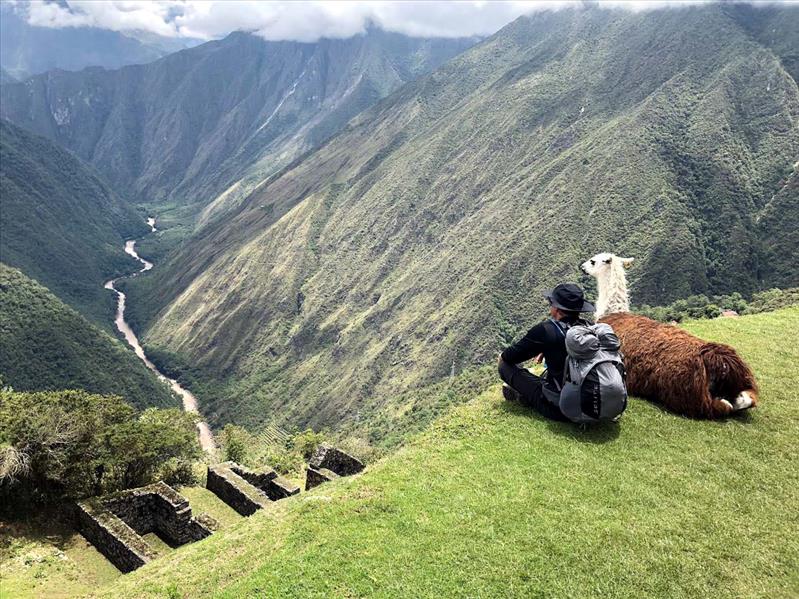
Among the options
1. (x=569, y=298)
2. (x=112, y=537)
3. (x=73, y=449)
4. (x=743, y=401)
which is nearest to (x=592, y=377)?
(x=569, y=298)

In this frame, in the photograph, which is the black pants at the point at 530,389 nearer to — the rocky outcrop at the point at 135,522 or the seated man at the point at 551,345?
the seated man at the point at 551,345

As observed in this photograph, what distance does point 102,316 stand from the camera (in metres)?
192

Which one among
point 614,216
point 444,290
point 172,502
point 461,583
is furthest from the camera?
point 444,290

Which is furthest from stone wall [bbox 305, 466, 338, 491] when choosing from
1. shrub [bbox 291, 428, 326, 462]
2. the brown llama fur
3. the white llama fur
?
shrub [bbox 291, 428, 326, 462]

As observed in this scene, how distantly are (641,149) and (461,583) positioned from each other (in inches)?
5651

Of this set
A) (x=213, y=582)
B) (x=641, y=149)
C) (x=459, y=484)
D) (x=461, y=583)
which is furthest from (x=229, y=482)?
(x=641, y=149)

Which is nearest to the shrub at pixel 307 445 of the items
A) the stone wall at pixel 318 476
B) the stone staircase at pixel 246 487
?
the stone staircase at pixel 246 487

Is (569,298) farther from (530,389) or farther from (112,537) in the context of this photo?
(112,537)

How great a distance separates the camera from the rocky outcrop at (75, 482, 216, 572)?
16.4 meters

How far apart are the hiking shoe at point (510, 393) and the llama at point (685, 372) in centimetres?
258

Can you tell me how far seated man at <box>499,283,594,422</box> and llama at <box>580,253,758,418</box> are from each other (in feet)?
6.05

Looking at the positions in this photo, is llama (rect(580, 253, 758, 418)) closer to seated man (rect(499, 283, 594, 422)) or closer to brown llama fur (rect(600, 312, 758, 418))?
brown llama fur (rect(600, 312, 758, 418))

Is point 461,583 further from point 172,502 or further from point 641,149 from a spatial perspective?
point 641,149

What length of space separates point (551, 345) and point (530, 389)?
1.31 metres
